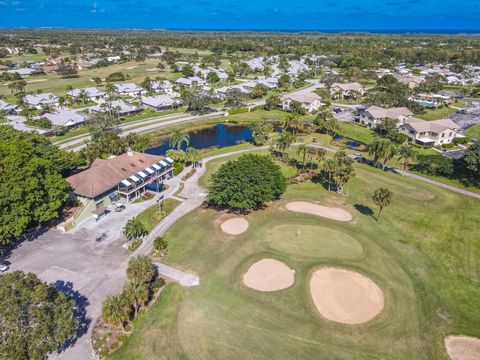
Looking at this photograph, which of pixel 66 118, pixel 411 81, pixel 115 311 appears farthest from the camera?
pixel 411 81

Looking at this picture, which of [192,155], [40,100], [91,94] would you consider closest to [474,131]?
[192,155]

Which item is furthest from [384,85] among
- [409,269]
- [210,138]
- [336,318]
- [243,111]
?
[336,318]

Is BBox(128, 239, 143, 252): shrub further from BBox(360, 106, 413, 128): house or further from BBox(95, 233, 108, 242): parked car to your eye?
BBox(360, 106, 413, 128): house

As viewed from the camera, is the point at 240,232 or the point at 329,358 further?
the point at 240,232

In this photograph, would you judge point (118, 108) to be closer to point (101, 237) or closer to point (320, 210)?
point (101, 237)

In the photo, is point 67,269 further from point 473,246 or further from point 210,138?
point 210,138

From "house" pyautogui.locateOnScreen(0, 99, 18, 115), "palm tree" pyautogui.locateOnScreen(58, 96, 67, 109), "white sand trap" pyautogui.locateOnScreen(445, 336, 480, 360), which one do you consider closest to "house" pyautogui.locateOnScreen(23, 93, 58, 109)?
"palm tree" pyautogui.locateOnScreen(58, 96, 67, 109)

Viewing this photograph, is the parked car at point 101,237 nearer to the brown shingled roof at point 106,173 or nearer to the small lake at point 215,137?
the brown shingled roof at point 106,173
